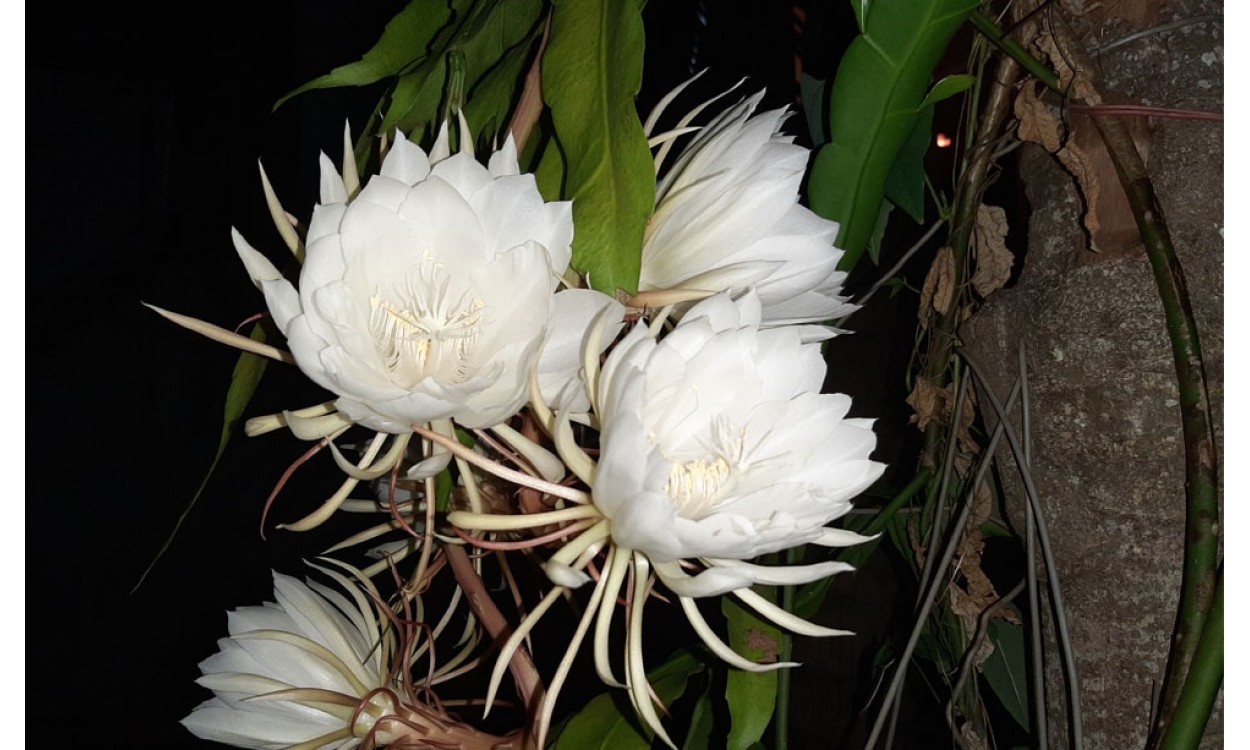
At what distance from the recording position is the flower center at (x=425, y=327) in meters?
0.38

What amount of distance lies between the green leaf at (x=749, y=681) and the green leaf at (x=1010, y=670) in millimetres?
381

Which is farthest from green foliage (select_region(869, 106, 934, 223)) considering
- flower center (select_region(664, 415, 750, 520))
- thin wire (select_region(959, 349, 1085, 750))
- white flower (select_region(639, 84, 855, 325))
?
flower center (select_region(664, 415, 750, 520))

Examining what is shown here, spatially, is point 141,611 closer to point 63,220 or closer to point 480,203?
point 63,220

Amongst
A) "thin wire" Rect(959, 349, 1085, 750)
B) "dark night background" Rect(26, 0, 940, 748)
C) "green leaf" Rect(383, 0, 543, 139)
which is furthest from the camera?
"dark night background" Rect(26, 0, 940, 748)

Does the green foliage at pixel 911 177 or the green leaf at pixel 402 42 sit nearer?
the green leaf at pixel 402 42

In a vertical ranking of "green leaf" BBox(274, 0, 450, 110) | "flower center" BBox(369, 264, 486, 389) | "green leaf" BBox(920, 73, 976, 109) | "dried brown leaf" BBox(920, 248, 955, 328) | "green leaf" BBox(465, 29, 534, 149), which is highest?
"green leaf" BBox(274, 0, 450, 110)

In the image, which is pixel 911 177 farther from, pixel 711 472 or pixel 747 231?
pixel 711 472

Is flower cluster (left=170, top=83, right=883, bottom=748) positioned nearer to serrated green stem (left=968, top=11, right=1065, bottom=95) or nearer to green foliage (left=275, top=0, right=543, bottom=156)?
green foliage (left=275, top=0, right=543, bottom=156)

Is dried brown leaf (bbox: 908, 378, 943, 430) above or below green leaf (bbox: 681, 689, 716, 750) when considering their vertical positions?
above

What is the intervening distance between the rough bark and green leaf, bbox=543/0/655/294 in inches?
17.2

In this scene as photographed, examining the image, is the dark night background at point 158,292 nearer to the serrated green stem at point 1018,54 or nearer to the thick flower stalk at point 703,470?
the serrated green stem at point 1018,54

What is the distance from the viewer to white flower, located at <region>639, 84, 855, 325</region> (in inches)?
17.4

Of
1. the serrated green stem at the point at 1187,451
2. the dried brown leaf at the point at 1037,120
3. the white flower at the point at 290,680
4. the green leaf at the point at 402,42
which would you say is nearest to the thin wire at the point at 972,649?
the serrated green stem at the point at 1187,451

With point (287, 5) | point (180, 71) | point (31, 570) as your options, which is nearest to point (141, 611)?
point (31, 570)
